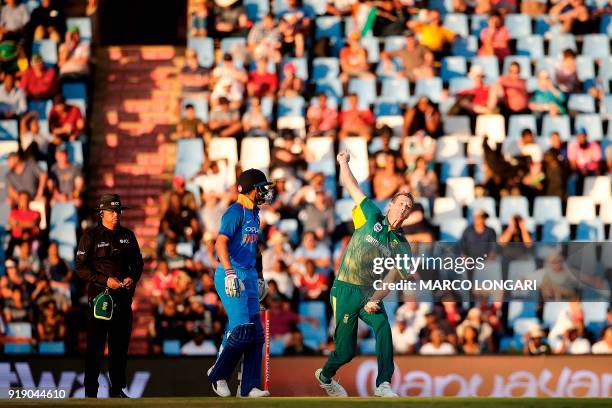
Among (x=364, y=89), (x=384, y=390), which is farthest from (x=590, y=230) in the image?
(x=384, y=390)

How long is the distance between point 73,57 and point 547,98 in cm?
678

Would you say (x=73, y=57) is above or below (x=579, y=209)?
above

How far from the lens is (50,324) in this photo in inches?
599

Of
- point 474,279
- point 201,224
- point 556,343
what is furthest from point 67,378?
point 556,343

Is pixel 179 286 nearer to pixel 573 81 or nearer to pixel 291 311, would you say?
pixel 291 311

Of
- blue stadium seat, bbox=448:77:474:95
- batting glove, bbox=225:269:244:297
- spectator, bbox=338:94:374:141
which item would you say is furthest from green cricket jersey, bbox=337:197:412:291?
blue stadium seat, bbox=448:77:474:95

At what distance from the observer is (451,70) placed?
1814cm

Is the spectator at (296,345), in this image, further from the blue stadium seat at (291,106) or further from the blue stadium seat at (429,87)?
the blue stadium seat at (429,87)

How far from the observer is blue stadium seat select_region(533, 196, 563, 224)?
1652cm

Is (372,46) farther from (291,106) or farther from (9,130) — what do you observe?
(9,130)

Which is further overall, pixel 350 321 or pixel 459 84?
pixel 459 84

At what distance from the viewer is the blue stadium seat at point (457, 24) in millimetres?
18531

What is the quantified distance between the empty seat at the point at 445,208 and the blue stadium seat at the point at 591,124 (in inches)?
90.7

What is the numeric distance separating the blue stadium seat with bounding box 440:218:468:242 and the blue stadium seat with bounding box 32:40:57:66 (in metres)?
6.27
